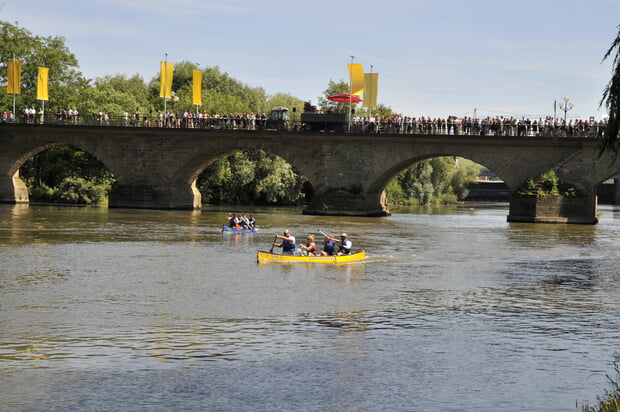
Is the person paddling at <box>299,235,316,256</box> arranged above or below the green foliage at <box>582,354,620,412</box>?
above

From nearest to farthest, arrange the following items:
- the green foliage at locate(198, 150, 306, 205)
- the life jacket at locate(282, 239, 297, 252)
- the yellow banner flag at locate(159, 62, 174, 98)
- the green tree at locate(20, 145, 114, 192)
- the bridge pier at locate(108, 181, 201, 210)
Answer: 1. the life jacket at locate(282, 239, 297, 252)
2. the bridge pier at locate(108, 181, 201, 210)
3. the yellow banner flag at locate(159, 62, 174, 98)
4. the green tree at locate(20, 145, 114, 192)
5. the green foliage at locate(198, 150, 306, 205)

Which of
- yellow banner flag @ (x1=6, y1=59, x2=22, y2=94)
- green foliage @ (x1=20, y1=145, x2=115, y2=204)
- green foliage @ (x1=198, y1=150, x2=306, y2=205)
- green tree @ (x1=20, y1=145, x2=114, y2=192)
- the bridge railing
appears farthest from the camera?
green foliage @ (x1=198, y1=150, x2=306, y2=205)

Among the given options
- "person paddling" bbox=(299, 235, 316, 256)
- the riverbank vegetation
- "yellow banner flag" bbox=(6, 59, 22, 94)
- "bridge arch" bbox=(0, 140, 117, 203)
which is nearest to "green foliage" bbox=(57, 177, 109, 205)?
"bridge arch" bbox=(0, 140, 117, 203)

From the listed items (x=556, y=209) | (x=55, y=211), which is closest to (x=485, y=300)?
(x=556, y=209)

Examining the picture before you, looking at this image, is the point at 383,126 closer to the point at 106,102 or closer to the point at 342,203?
the point at 342,203

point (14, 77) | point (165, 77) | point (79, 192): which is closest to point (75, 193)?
point (79, 192)

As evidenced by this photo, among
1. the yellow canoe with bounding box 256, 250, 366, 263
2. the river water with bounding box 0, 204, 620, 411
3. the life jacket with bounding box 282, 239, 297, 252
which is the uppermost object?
the life jacket with bounding box 282, 239, 297, 252

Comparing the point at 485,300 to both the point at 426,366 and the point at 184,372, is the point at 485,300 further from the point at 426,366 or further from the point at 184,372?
the point at 184,372

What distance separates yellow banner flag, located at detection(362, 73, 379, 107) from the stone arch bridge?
3.98 metres

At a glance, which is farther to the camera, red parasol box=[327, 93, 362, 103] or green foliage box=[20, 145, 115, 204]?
green foliage box=[20, 145, 115, 204]

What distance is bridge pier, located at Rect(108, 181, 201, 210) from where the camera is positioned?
6334cm

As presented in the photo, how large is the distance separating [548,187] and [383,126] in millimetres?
10766

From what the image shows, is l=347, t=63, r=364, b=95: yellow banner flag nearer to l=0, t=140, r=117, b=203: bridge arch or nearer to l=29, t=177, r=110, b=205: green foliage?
l=0, t=140, r=117, b=203: bridge arch

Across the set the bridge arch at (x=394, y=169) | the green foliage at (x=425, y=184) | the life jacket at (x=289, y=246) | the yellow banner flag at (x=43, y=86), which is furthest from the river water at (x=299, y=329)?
the green foliage at (x=425, y=184)
